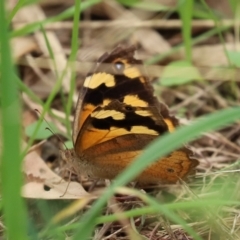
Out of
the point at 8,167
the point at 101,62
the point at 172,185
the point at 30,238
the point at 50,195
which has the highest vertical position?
the point at 8,167

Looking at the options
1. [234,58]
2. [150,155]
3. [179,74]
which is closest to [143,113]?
[234,58]

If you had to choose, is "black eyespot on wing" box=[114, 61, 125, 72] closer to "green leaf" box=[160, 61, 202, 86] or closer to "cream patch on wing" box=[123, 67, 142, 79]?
"cream patch on wing" box=[123, 67, 142, 79]

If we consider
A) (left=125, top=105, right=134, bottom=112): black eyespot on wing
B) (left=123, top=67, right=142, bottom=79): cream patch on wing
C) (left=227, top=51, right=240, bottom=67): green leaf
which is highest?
(left=123, top=67, right=142, bottom=79): cream patch on wing

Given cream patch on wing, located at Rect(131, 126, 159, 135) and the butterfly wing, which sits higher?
the butterfly wing

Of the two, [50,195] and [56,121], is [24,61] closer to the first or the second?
[56,121]

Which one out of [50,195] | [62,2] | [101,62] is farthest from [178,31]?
[50,195]

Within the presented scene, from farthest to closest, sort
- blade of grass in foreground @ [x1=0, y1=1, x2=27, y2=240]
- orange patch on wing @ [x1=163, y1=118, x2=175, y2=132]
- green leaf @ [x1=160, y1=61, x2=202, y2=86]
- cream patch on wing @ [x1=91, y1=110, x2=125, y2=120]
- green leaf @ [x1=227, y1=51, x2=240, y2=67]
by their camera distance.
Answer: green leaf @ [x1=160, y1=61, x2=202, y2=86] < green leaf @ [x1=227, y1=51, x2=240, y2=67] < orange patch on wing @ [x1=163, y1=118, x2=175, y2=132] < cream patch on wing @ [x1=91, y1=110, x2=125, y2=120] < blade of grass in foreground @ [x1=0, y1=1, x2=27, y2=240]

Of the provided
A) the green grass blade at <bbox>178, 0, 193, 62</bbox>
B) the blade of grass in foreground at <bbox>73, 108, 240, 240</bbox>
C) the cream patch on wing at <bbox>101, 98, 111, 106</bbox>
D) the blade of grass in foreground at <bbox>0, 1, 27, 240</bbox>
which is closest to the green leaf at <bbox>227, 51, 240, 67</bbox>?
the green grass blade at <bbox>178, 0, 193, 62</bbox>
